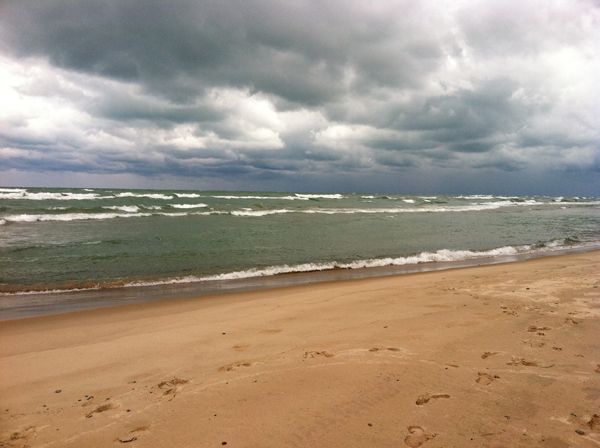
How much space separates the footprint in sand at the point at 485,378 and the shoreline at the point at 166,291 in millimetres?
7151

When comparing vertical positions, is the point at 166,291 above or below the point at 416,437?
below

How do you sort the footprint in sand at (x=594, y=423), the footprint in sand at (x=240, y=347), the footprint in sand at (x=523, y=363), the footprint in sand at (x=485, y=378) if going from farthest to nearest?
the footprint in sand at (x=240, y=347) → the footprint in sand at (x=523, y=363) → the footprint in sand at (x=485, y=378) → the footprint in sand at (x=594, y=423)

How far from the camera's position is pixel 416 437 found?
10.1 feet

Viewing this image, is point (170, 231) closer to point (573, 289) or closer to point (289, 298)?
point (289, 298)

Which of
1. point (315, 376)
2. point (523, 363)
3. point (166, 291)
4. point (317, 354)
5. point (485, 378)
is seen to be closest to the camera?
point (485, 378)

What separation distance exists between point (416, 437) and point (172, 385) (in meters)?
2.64

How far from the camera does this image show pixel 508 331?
5.63 metres

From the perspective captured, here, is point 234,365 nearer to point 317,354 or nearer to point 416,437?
point 317,354

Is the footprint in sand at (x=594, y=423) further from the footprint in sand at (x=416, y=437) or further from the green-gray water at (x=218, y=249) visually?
the green-gray water at (x=218, y=249)

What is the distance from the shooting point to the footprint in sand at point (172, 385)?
3.99 metres

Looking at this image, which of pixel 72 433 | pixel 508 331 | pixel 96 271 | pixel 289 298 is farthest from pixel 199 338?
pixel 96 271

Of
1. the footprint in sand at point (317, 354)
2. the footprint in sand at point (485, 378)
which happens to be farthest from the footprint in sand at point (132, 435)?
the footprint in sand at point (485, 378)

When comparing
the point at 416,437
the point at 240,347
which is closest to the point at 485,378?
the point at 416,437

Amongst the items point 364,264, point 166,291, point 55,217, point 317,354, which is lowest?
point 166,291
